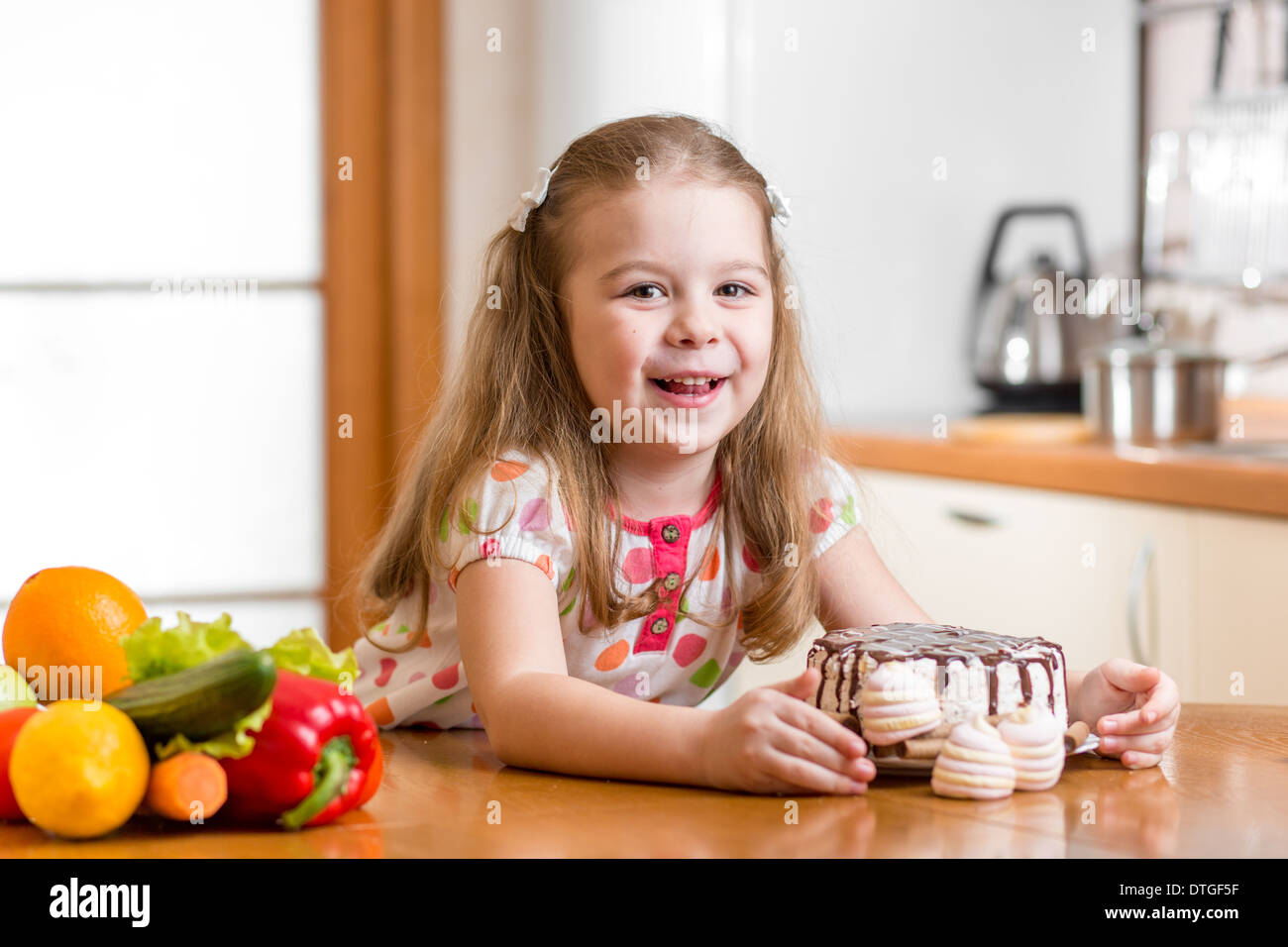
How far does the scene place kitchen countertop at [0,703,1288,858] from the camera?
0.64 meters

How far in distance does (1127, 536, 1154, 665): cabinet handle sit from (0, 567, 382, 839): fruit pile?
1.51 meters

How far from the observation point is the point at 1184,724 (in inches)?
39.3

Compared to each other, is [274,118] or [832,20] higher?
[832,20]

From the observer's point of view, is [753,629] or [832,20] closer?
[753,629]

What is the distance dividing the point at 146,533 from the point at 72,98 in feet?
2.91

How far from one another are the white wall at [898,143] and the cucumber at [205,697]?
2344mm

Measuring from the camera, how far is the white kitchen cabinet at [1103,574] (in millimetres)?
1849

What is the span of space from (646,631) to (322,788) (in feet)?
1.90

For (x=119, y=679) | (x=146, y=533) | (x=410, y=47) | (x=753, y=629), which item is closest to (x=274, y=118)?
(x=410, y=47)

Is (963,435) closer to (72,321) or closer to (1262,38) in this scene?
(1262,38)
